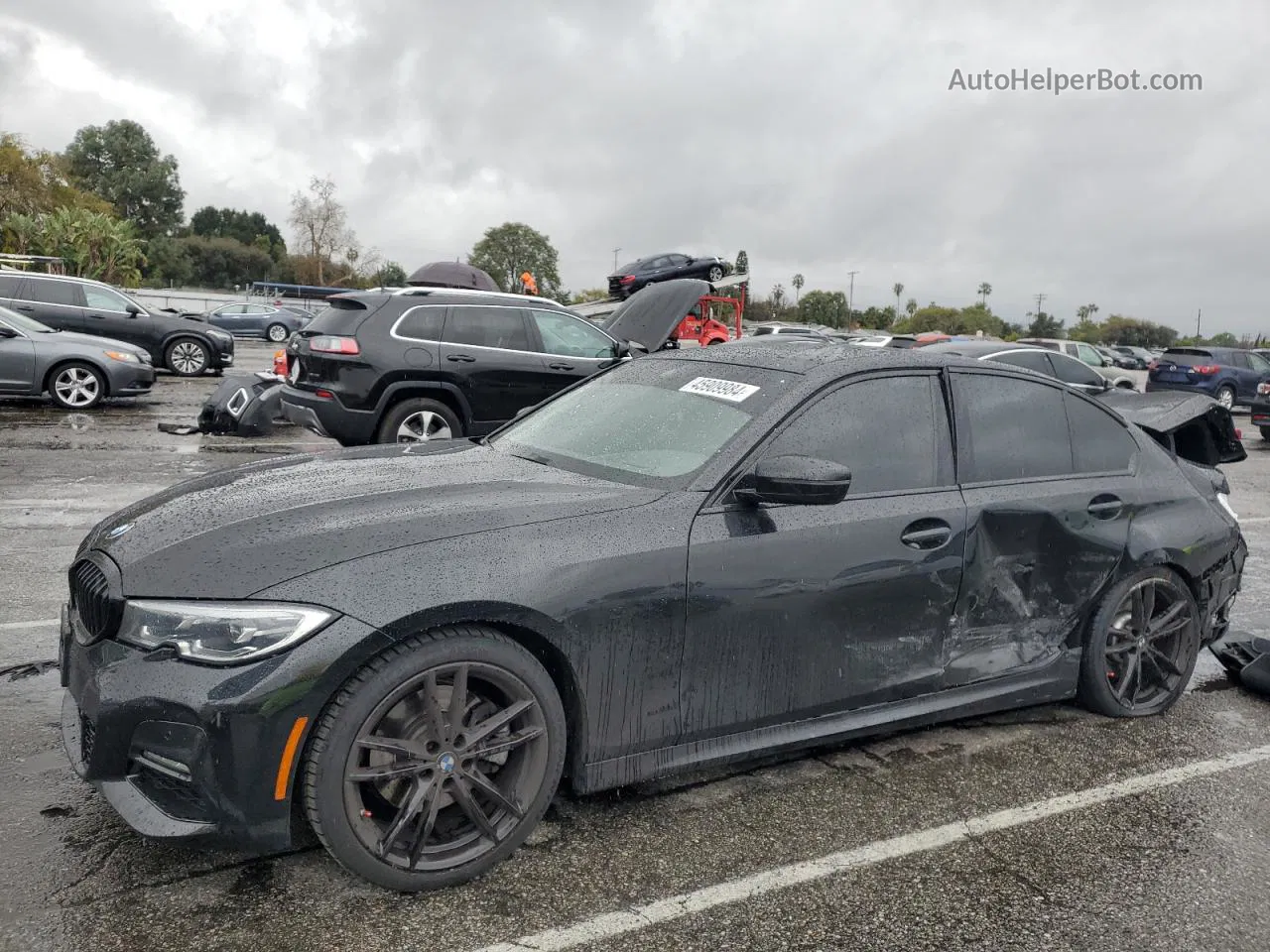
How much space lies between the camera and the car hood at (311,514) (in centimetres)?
265

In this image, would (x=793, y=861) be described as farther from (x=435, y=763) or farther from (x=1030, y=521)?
(x=1030, y=521)

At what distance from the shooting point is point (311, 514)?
9.57ft

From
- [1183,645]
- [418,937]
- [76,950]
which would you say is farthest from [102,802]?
[1183,645]

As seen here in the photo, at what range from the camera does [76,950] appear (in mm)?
2439

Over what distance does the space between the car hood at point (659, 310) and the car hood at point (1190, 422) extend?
3824 millimetres

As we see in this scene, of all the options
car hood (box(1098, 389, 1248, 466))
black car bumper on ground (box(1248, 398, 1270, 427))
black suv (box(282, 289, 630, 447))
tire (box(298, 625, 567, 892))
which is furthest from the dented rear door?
black car bumper on ground (box(1248, 398, 1270, 427))

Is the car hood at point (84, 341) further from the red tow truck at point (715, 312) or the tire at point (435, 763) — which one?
the tire at point (435, 763)

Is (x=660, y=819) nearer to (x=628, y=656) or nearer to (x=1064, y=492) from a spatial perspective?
(x=628, y=656)

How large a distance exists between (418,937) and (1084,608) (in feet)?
9.26

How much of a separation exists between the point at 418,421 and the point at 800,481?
6946mm

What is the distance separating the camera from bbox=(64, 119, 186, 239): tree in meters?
98.4

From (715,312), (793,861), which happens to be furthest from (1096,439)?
(715,312)

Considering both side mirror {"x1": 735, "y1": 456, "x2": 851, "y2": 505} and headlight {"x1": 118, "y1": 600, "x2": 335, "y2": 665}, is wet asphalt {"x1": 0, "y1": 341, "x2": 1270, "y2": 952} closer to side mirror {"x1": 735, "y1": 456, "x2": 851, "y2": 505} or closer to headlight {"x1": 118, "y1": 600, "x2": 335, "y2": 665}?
headlight {"x1": 118, "y1": 600, "x2": 335, "y2": 665}

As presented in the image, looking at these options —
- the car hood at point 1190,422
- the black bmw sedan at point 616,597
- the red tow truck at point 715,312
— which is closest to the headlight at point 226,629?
the black bmw sedan at point 616,597
